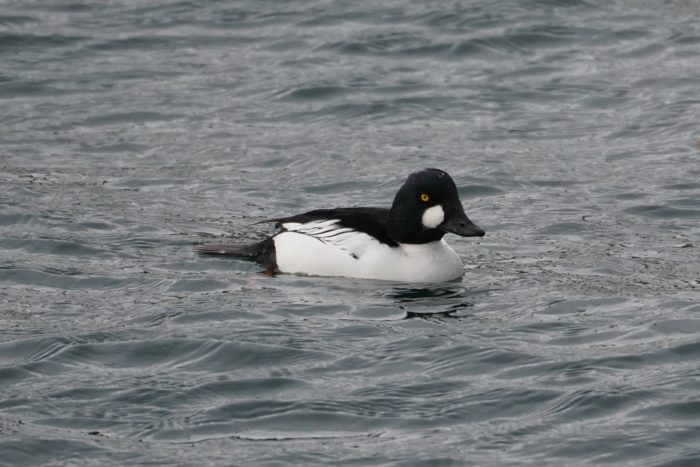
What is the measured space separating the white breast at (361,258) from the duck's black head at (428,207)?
158 mm

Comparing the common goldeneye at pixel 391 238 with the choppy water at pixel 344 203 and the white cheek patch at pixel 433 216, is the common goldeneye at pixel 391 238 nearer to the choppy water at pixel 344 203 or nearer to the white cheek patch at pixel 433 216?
the white cheek patch at pixel 433 216

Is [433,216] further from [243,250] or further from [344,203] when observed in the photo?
[344,203]

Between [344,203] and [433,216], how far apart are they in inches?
97.8

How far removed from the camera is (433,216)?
11.1m

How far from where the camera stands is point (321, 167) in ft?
47.6

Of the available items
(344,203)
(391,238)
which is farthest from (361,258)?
(344,203)

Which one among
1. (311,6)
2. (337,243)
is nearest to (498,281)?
(337,243)

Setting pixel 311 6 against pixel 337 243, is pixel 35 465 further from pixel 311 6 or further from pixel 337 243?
pixel 311 6

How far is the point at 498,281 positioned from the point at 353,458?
136 inches

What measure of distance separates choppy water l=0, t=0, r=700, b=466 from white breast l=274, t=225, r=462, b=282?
148 mm

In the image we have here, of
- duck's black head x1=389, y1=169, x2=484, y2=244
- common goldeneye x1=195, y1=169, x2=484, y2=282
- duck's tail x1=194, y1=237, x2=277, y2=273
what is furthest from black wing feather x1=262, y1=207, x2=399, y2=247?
duck's tail x1=194, y1=237, x2=277, y2=273

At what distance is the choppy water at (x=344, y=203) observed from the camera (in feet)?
27.5

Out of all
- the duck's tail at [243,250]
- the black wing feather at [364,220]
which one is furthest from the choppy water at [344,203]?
the black wing feather at [364,220]

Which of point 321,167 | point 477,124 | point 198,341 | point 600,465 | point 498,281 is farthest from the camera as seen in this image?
point 477,124
